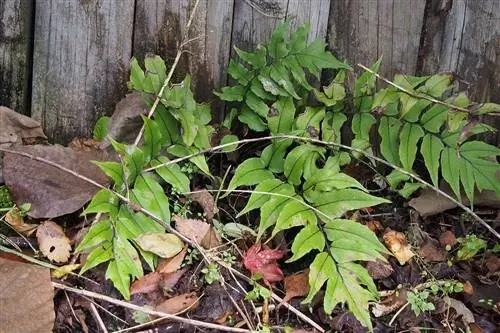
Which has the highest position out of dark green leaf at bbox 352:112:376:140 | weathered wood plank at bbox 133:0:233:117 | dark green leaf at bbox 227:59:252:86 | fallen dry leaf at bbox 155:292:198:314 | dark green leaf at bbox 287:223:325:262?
weathered wood plank at bbox 133:0:233:117

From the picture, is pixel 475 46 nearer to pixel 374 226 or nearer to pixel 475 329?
pixel 374 226

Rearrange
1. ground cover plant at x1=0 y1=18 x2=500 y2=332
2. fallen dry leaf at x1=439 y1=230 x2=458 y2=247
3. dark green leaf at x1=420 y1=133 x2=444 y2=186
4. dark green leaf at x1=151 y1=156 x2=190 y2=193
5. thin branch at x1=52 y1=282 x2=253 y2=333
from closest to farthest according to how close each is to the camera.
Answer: thin branch at x1=52 y1=282 x2=253 y2=333, ground cover plant at x1=0 y1=18 x2=500 y2=332, dark green leaf at x1=151 y1=156 x2=190 y2=193, dark green leaf at x1=420 y1=133 x2=444 y2=186, fallen dry leaf at x1=439 y1=230 x2=458 y2=247

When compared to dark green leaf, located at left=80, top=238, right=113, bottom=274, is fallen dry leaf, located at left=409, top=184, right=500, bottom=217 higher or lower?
higher

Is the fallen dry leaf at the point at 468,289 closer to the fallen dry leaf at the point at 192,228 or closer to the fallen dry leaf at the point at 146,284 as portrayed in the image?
the fallen dry leaf at the point at 192,228

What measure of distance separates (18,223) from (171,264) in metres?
0.58

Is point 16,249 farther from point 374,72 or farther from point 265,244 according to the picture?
point 374,72

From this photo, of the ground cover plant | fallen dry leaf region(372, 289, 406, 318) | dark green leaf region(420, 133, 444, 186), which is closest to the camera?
the ground cover plant

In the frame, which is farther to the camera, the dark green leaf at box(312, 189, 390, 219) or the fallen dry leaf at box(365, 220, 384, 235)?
the fallen dry leaf at box(365, 220, 384, 235)

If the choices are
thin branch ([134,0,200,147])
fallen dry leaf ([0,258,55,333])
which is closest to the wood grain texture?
thin branch ([134,0,200,147])

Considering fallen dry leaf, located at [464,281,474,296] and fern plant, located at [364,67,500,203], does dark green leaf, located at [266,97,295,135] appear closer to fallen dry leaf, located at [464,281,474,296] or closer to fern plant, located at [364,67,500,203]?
fern plant, located at [364,67,500,203]

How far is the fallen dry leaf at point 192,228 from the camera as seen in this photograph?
9.43 ft

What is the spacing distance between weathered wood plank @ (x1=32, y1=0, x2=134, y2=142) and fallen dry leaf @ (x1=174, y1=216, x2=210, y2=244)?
643mm

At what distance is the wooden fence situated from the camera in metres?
3.14

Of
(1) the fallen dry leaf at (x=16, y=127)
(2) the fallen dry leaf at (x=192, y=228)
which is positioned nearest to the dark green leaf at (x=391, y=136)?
(2) the fallen dry leaf at (x=192, y=228)
